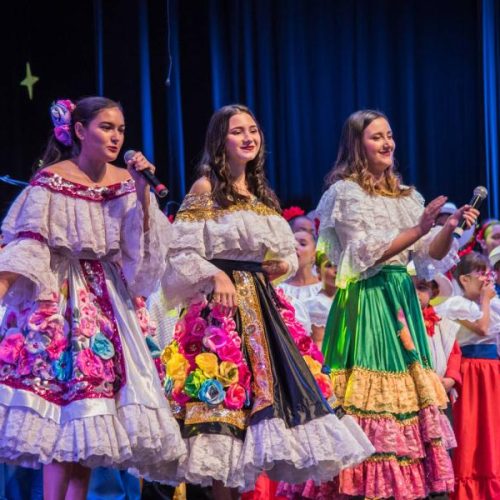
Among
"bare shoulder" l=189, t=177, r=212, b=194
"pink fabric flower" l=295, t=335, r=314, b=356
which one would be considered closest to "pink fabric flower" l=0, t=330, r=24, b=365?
"bare shoulder" l=189, t=177, r=212, b=194

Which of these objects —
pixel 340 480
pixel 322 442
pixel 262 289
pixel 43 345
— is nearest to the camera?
pixel 43 345

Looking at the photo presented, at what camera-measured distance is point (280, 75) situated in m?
6.79

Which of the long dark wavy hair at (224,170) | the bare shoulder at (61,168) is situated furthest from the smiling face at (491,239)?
the bare shoulder at (61,168)

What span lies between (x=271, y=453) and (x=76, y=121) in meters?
1.33

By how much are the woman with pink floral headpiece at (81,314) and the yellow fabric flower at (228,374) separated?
11.0 inches

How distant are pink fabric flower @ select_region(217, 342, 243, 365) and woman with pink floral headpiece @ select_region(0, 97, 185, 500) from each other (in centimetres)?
29

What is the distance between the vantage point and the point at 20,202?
3.35 meters

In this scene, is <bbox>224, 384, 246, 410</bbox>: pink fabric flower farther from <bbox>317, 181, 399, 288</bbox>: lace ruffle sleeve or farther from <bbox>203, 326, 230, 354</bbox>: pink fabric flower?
<bbox>317, 181, 399, 288</bbox>: lace ruffle sleeve

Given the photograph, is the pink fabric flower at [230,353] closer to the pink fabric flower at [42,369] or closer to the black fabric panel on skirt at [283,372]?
the black fabric panel on skirt at [283,372]

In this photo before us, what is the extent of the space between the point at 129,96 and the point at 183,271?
8.85ft

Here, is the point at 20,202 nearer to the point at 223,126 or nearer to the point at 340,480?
the point at 223,126

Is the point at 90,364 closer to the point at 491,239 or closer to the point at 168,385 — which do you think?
the point at 168,385

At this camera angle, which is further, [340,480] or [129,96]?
[129,96]

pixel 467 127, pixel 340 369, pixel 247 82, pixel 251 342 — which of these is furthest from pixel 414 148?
pixel 251 342
